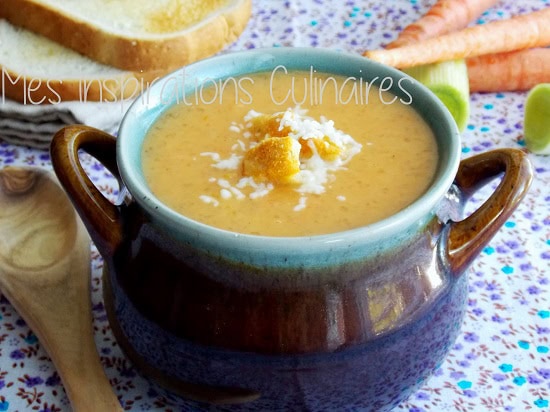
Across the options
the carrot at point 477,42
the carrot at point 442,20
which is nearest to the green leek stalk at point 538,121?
the carrot at point 477,42

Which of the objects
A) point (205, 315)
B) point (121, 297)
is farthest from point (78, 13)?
point (205, 315)

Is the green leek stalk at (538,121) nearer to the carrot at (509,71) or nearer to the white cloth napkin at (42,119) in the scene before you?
the carrot at (509,71)

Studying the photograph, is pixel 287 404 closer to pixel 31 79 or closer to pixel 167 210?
pixel 167 210

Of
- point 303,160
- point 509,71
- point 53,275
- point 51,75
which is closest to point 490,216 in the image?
point 303,160

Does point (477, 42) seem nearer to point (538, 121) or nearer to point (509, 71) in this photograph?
point (509, 71)

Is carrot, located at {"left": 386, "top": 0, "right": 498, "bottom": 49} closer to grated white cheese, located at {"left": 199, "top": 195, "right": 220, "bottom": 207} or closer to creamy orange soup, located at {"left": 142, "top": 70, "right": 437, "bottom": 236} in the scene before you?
creamy orange soup, located at {"left": 142, "top": 70, "right": 437, "bottom": 236}
